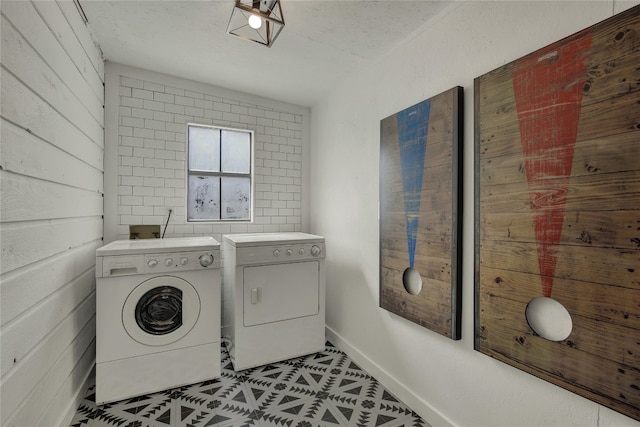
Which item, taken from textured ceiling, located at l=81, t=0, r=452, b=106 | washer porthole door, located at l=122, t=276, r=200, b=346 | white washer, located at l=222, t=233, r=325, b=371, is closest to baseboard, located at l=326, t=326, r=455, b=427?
white washer, located at l=222, t=233, r=325, b=371

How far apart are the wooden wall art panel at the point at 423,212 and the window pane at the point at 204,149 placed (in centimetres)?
183

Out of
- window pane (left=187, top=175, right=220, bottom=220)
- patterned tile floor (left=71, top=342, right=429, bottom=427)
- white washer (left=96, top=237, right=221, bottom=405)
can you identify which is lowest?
patterned tile floor (left=71, top=342, right=429, bottom=427)

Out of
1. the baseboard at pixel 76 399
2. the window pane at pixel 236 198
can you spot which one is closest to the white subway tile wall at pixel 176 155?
the window pane at pixel 236 198

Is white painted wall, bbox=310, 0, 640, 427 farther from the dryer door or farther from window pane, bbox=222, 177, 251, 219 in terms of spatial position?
window pane, bbox=222, 177, 251, 219

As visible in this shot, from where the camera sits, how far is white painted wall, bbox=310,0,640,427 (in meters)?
1.35

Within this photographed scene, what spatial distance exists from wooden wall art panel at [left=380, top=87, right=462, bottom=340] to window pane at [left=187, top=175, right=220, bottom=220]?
6.00 feet

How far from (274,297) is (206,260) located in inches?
25.7

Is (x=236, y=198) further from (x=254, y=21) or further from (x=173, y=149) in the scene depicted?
(x=254, y=21)

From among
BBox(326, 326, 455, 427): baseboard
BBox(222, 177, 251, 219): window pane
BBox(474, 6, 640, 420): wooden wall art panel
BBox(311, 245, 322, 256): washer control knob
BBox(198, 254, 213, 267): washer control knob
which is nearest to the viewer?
BBox(474, 6, 640, 420): wooden wall art panel

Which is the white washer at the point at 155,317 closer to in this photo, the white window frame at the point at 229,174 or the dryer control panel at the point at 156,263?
the dryer control panel at the point at 156,263

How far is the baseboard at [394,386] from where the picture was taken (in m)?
1.83

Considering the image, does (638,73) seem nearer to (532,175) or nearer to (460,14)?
(532,175)

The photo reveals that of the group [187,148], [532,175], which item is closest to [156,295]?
[187,148]

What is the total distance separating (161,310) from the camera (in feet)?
7.18
